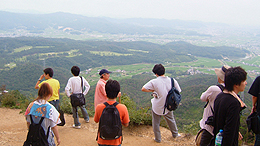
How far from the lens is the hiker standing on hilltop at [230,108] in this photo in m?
2.01

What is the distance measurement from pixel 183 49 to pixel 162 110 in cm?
7471

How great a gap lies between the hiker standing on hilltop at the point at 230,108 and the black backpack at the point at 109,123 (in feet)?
3.84


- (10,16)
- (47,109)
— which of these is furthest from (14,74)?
(10,16)

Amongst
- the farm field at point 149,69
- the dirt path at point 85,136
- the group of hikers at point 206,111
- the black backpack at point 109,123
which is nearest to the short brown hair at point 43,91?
the group of hikers at point 206,111

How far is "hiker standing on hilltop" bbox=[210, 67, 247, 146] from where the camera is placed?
201 centimetres

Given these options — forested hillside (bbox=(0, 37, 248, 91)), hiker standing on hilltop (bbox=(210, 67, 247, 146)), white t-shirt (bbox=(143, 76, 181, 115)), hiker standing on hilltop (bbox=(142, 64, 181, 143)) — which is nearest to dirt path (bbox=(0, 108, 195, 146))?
hiker standing on hilltop (bbox=(142, 64, 181, 143))

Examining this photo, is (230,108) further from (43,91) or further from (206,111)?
(43,91)

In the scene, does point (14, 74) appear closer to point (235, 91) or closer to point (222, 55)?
point (235, 91)

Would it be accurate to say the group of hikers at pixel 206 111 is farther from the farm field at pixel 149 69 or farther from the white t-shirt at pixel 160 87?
the farm field at pixel 149 69

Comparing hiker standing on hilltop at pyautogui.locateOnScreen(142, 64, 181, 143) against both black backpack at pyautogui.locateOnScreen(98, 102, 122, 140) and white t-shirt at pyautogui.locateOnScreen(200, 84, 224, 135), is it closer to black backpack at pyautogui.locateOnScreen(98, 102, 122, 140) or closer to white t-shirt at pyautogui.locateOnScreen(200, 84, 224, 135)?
→ white t-shirt at pyautogui.locateOnScreen(200, 84, 224, 135)

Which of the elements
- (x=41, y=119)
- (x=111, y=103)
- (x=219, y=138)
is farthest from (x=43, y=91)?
(x=219, y=138)

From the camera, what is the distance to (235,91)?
215 cm

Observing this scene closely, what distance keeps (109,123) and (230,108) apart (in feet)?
4.47

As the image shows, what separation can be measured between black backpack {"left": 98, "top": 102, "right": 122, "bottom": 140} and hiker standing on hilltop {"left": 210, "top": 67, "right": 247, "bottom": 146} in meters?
1.17
